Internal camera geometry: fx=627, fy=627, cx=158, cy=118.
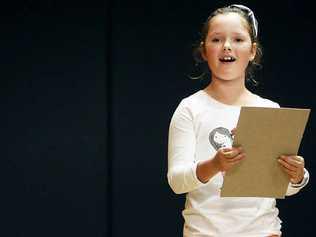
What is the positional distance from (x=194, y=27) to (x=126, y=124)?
494mm

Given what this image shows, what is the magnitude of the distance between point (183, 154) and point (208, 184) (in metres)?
0.09

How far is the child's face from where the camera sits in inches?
58.3

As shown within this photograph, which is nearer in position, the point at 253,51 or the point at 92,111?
the point at 253,51

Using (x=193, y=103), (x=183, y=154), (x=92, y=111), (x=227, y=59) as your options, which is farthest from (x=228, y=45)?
(x=92, y=111)

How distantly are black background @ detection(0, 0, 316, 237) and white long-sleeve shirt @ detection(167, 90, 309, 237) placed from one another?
1.12 metres

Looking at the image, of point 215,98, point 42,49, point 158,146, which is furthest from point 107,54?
point 215,98

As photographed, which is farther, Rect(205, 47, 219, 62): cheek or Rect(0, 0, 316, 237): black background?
Rect(0, 0, 316, 237): black background

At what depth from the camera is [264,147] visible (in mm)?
1323

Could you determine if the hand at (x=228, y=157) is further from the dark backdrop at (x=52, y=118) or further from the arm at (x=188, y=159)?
the dark backdrop at (x=52, y=118)

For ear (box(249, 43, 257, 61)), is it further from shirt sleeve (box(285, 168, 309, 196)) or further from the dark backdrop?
the dark backdrop

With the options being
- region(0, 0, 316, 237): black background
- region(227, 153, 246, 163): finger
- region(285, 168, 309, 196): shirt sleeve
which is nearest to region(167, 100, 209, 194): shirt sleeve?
region(227, 153, 246, 163): finger

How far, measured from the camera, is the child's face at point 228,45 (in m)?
1.48

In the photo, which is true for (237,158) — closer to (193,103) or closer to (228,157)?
(228,157)

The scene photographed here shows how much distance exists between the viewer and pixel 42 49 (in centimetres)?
253
